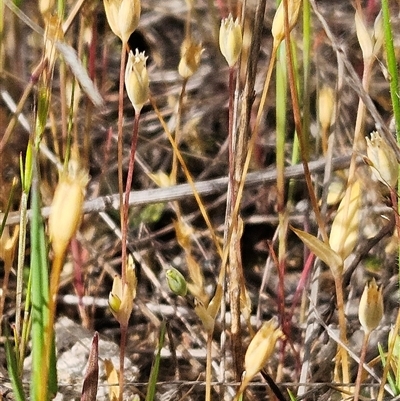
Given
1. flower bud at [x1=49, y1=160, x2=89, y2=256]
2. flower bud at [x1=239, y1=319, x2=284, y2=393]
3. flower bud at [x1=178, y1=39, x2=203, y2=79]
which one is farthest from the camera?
flower bud at [x1=178, y1=39, x2=203, y2=79]

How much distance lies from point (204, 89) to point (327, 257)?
0.81m

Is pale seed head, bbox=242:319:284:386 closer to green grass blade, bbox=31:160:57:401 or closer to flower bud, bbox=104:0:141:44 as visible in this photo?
green grass blade, bbox=31:160:57:401

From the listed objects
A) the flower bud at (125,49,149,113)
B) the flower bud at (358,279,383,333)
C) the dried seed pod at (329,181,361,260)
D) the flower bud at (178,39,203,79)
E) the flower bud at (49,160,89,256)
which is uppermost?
the flower bud at (178,39,203,79)

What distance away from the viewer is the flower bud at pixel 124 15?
19.0 inches

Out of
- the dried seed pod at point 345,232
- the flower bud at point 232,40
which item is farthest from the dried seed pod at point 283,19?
the dried seed pod at point 345,232

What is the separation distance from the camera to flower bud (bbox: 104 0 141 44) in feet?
1.59

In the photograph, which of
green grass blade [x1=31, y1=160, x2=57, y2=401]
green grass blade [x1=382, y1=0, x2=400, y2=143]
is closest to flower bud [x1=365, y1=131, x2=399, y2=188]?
green grass blade [x1=382, y1=0, x2=400, y2=143]

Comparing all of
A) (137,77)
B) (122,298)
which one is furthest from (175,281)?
(137,77)

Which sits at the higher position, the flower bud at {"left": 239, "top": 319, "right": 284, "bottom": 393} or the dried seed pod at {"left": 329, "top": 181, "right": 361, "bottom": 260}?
the dried seed pod at {"left": 329, "top": 181, "right": 361, "bottom": 260}

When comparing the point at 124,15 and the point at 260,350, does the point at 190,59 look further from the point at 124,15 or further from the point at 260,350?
the point at 260,350

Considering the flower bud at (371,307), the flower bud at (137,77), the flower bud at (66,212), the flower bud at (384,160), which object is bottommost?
the flower bud at (371,307)

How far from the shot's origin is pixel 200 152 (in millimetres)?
1144

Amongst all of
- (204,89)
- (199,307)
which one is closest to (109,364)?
(199,307)

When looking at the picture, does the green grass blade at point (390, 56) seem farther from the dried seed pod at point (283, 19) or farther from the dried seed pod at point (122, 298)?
the dried seed pod at point (122, 298)
